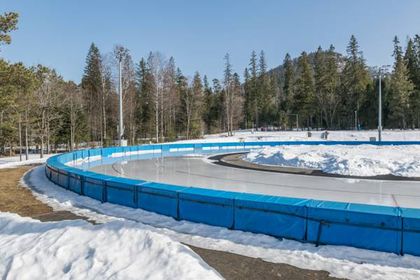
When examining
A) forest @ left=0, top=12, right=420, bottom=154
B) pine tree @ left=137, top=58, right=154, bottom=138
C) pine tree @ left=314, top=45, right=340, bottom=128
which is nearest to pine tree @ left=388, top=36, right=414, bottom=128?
forest @ left=0, top=12, right=420, bottom=154

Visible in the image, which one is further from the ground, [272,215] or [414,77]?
[414,77]

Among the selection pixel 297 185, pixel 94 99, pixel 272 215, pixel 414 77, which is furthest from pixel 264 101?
pixel 272 215

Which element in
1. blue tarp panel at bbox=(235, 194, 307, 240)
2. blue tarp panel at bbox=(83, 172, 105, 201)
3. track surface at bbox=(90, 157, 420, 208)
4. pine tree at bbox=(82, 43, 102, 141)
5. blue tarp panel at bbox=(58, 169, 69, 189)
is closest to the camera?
blue tarp panel at bbox=(235, 194, 307, 240)

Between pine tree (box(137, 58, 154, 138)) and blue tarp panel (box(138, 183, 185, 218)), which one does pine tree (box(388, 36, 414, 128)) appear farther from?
blue tarp panel (box(138, 183, 185, 218))

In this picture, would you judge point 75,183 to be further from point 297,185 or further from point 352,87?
point 352,87

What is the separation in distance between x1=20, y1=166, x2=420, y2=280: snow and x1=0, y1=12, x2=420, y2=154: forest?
12.4 metres

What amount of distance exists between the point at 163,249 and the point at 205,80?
108 metres

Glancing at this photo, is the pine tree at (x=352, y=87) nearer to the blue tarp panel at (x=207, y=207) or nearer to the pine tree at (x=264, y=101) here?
the pine tree at (x=264, y=101)

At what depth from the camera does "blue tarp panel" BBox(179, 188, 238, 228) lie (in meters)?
8.34

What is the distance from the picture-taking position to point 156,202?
32.6ft

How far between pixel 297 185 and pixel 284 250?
867cm

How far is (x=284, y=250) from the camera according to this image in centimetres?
686

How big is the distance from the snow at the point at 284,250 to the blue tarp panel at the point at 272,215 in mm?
184

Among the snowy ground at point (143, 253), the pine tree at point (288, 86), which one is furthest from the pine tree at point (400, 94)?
the snowy ground at point (143, 253)
